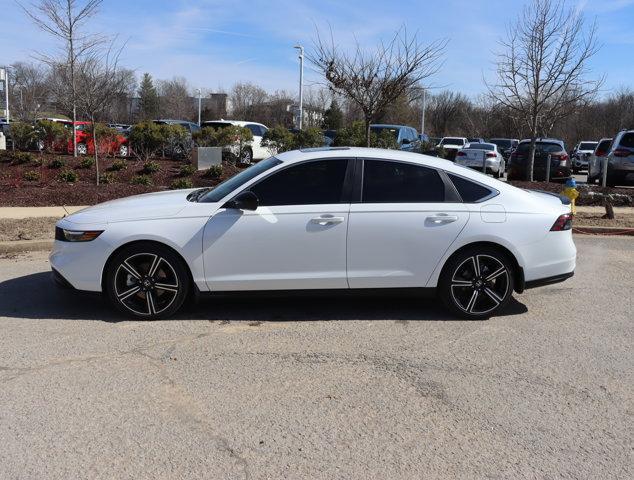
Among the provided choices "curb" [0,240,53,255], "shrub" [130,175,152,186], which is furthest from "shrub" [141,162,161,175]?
"curb" [0,240,53,255]

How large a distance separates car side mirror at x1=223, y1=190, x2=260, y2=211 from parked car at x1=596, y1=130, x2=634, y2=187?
13044mm

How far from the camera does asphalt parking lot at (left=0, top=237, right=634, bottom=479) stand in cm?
326

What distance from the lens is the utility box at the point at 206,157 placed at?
15336 mm

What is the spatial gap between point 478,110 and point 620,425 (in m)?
54.8

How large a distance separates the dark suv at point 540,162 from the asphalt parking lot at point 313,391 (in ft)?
41.7

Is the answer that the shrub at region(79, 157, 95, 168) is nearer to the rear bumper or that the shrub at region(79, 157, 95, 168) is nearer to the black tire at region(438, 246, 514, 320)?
the black tire at region(438, 246, 514, 320)

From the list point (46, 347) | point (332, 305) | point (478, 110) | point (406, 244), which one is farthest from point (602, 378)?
point (478, 110)

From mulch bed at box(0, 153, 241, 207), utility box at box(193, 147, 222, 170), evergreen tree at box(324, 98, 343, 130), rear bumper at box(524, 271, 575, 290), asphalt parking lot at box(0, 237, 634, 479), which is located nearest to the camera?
asphalt parking lot at box(0, 237, 634, 479)

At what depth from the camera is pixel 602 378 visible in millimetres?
4395

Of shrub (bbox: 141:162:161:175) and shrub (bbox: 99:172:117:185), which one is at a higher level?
shrub (bbox: 141:162:161:175)

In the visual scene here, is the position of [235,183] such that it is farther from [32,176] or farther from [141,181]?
[32,176]

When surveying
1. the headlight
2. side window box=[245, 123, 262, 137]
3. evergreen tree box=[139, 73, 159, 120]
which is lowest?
the headlight

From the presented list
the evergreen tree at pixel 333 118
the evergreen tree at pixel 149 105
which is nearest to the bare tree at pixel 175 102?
the evergreen tree at pixel 149 105

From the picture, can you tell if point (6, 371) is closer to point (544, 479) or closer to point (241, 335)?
point (241, 335)
